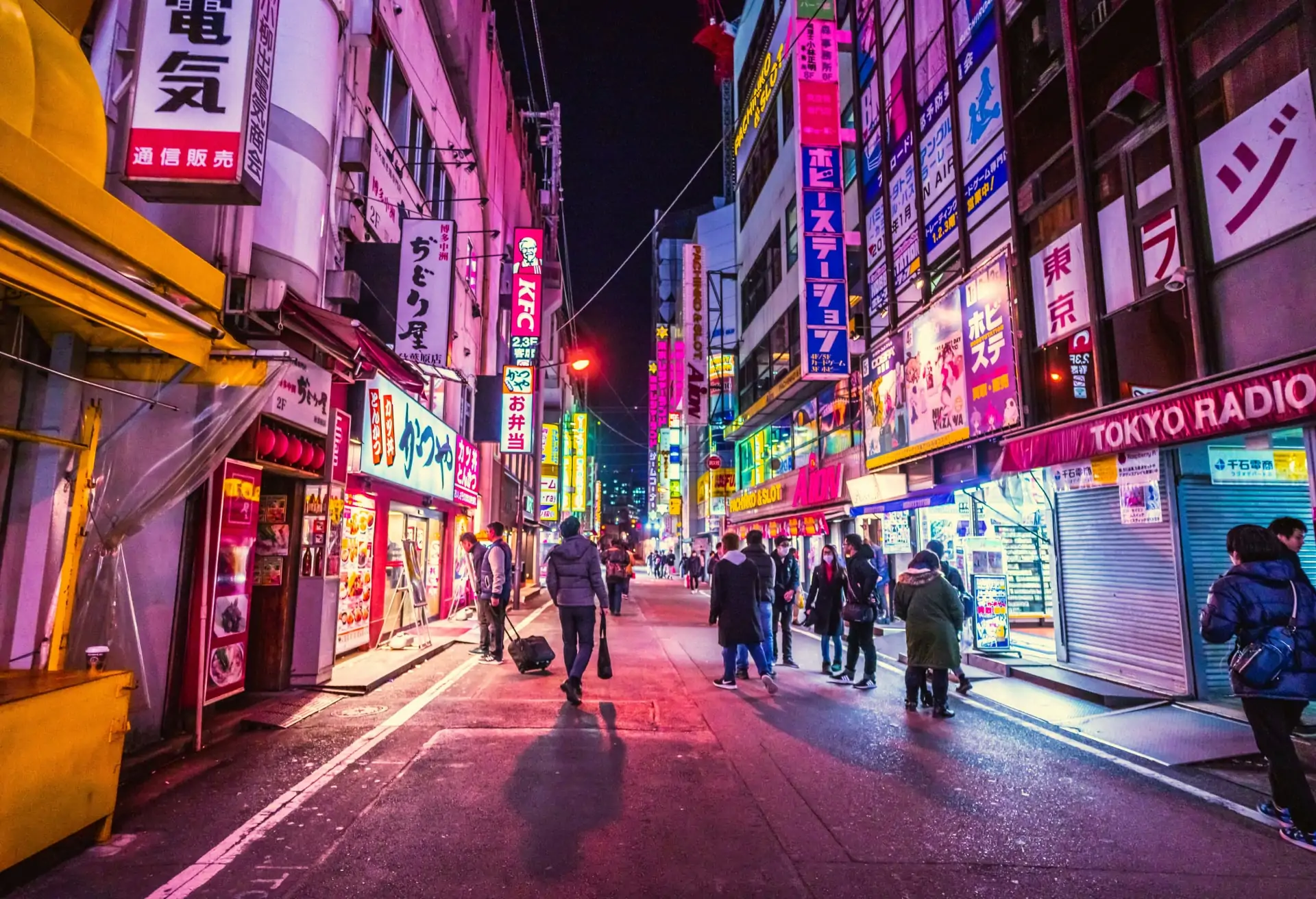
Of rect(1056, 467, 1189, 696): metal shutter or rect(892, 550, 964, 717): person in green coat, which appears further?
rect(1056, 467, 1189, 696): metal shutter

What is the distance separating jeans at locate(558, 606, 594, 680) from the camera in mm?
7934

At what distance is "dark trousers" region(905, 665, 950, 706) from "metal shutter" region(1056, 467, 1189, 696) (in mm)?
2933

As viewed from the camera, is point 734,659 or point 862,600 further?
point 862,600

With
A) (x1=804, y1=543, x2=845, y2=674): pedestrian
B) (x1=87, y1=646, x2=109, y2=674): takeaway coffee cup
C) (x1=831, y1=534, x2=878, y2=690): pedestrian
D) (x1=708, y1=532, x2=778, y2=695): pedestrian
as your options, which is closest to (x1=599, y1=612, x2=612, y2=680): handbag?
(x1=708, y1=532, x2=778, y2=695): pedestrian

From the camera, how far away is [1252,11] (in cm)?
766

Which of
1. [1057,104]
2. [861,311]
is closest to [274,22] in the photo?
[1057,104]

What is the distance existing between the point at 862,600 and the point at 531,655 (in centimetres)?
441

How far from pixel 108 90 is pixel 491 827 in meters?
7.39

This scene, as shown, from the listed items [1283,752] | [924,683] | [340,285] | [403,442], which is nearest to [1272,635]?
[1283,752]

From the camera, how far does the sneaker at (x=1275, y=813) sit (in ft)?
14.2

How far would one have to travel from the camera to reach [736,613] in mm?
8828

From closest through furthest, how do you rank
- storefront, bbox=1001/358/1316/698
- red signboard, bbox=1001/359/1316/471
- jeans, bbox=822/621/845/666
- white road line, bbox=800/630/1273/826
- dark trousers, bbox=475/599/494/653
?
Result: white road line, bbox=800/630/1273/826
red signboard, bbox=1001/359/1316/471
storefront, bbox=1001/358/1316/698
jeans, bbox=822/621/845/666
dark trousers, bbox=475/599/494/653

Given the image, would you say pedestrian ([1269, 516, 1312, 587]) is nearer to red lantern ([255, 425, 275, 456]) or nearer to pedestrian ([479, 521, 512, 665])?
pedestrian ([479, 521, 512, 665])

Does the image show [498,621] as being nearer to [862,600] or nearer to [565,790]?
[862,600]
